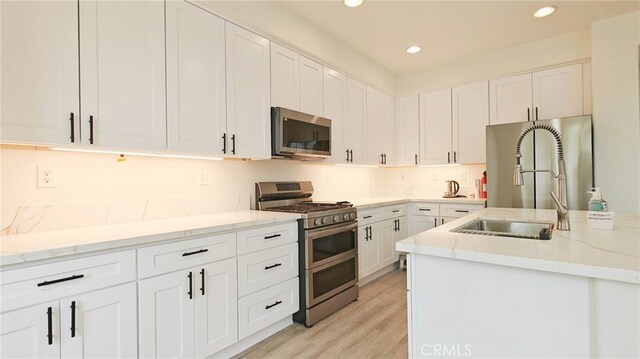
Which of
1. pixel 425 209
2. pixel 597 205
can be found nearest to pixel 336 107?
pixel 425 209

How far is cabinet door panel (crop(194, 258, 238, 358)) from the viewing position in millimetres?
1776

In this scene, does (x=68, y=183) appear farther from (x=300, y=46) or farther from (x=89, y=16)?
(x=300, y=46)

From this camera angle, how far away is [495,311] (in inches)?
43.6

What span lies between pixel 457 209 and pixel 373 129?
1.41 metres

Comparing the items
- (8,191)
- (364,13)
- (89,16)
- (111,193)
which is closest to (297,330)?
(111,193)

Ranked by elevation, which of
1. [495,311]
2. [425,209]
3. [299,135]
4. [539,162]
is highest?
[299,135]

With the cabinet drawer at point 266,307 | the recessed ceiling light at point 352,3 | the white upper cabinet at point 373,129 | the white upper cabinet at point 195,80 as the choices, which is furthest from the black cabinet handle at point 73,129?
the white upper cabinet at point 373,129

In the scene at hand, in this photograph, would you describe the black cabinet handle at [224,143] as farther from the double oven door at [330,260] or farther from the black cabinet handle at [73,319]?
the black cabinet handle at [73,319]

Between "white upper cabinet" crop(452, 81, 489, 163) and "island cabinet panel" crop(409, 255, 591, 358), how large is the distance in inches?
121

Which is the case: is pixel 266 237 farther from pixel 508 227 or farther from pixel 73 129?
pixel 508 227

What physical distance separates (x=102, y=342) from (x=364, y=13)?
119 inches

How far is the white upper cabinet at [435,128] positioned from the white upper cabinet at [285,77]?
214 centimetres

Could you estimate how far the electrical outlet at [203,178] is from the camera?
243cm

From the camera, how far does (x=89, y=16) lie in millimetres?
1602
